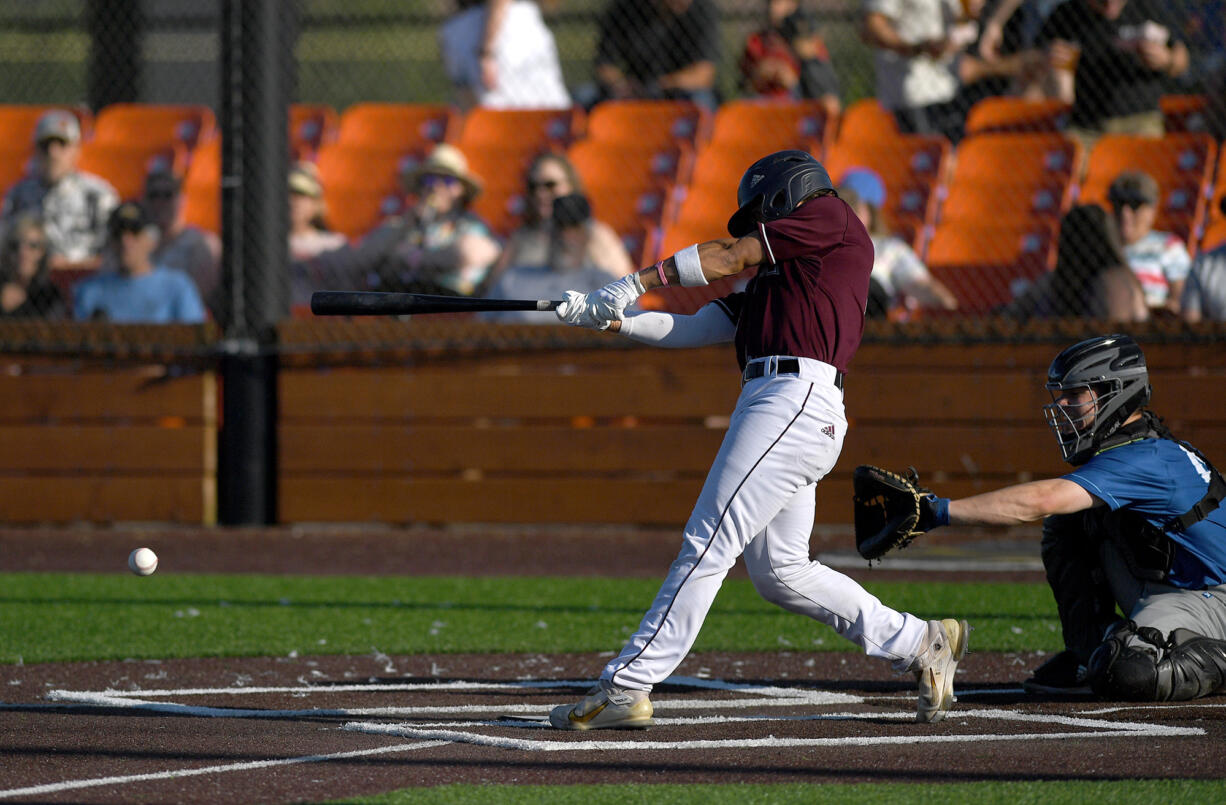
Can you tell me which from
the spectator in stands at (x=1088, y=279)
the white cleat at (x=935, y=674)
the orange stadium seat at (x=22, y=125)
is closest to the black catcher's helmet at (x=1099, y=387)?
the white cleat at (x=935, y=674)

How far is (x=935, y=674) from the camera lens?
196 inches

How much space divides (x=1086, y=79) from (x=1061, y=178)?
36.1 inches

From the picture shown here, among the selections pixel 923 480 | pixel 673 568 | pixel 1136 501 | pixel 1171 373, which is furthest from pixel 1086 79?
pixel 673 568

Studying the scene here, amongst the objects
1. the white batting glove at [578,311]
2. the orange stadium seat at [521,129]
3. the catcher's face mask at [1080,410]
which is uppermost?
the orange stadium seat at [521,129]

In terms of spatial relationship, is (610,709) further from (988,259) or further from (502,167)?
(502,167)

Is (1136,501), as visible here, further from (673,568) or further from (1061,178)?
(1061,178)

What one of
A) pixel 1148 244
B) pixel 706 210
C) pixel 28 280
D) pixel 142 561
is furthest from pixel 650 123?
pixel 142 561

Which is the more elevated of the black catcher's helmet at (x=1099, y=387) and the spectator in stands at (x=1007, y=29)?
the spectator in stands at (x=1007, y=29)

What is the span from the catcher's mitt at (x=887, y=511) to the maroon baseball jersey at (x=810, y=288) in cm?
36

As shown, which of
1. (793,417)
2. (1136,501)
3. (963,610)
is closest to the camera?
(793,417)

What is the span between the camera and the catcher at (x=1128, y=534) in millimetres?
5188

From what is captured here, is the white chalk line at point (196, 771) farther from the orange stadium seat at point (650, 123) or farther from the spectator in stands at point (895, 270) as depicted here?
the orange stadium seat at point (650, 123)

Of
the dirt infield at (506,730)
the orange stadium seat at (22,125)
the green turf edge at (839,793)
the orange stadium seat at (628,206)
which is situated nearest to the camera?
the green turf edge at (839,793)

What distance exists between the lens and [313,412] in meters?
10.8
